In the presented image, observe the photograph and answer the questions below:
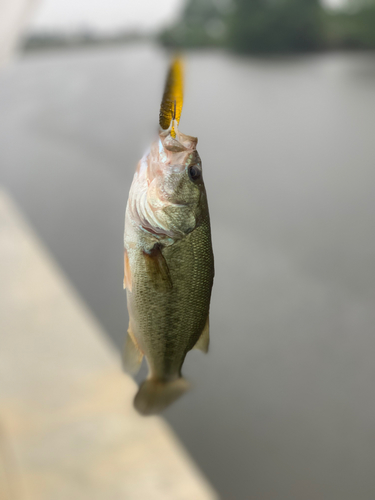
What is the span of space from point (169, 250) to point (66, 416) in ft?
5.49

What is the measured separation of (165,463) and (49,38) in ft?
5.96

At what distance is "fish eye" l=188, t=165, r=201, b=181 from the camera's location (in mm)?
363

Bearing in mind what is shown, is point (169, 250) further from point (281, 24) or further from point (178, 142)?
point (281, 24)

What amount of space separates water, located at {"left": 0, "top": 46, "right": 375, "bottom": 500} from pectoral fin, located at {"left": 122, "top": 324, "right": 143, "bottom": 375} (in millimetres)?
1165

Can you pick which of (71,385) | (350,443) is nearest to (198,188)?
(350,443)

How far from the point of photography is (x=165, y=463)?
162cm

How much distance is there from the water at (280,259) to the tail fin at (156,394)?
1.14m

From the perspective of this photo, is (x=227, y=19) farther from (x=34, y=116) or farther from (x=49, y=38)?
(x=34, y=116)

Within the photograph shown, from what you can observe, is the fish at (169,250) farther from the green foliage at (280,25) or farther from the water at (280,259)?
the water at (280,259)

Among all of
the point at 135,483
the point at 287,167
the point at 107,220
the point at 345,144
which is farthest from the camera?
the point at 107,220

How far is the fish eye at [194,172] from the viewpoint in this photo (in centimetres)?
36

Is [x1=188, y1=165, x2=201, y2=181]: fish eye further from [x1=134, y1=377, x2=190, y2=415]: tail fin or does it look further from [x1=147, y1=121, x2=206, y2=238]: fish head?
[x1=134, y1=377, x2=190, y2=415]: tail fin

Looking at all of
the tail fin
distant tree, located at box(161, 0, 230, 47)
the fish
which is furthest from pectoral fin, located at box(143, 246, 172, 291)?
distant tree, located at box(161, 0, 230, 47)

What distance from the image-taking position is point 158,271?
1.15ft
